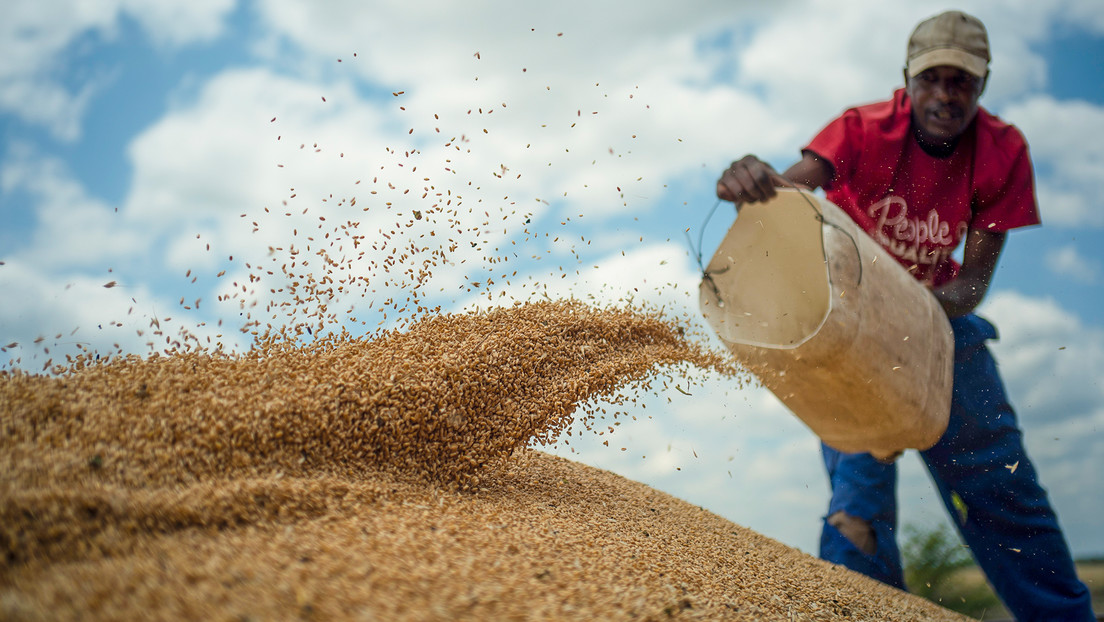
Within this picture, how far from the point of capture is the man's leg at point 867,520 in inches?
120

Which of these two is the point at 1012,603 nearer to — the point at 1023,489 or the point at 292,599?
the point at 1023,489

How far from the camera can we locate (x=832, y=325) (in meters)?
2.11

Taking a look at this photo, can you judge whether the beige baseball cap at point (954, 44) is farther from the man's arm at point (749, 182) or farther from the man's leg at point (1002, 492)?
the man's leg at point (1002, 492)

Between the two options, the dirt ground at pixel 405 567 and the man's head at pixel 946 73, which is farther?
the man's head at pixel 946 73

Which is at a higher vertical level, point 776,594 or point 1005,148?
point 1005,148

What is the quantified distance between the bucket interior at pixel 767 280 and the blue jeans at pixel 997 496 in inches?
33.2

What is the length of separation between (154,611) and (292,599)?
21 centimetres

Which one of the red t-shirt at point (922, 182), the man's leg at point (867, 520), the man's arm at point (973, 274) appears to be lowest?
the man's leg at point (867, 520)

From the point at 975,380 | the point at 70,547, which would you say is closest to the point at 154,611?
the point at 70,547

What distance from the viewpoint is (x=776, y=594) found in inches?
81.9

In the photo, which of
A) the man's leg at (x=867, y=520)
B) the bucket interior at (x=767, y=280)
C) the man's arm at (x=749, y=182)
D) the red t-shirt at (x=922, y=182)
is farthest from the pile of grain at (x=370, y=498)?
the red t-shirt at (x=922, y=182)

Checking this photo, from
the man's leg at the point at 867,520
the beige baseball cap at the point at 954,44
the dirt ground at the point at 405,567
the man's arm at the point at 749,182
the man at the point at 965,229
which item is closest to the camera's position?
the dirt ground at the point at 405,567

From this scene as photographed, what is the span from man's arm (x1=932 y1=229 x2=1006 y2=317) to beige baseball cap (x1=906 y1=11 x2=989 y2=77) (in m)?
0.63

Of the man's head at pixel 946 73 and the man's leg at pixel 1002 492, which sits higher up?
the man's head at pixel 946 73
